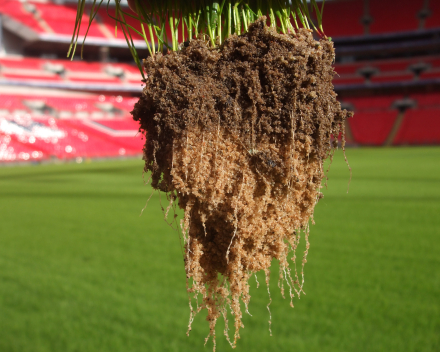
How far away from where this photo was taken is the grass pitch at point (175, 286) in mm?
2979

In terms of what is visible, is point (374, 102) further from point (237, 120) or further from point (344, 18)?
point (237, 120)

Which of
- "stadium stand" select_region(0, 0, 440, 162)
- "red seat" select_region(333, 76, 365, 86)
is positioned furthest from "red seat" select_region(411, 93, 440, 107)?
"red seat" select_region(333, 76, 365, 86)

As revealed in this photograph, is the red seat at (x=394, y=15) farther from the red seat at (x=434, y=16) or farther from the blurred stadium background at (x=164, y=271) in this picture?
the blurred stadium background at (x=164, y=271)

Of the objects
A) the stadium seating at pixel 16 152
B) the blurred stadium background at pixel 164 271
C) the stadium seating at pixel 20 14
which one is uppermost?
the stadium seating at pixel 20 14

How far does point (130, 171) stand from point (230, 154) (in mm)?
14340

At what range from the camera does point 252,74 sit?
31.8 inches

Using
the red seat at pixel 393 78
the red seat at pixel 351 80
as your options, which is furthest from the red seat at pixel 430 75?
the red seat at pixel 351 80

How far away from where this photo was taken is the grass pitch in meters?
2.98

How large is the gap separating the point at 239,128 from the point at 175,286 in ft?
11.5

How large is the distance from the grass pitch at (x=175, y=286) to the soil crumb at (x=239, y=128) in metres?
2.34

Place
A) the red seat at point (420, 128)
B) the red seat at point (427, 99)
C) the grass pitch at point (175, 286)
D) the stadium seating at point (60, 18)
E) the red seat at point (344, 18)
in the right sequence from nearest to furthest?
the grass pitch at point (175, 286) → the stadium seating at point (60, 18) → the red seat at point (420, 128) → the red seat at point (427, 99) → the red seat at point (344, 18)

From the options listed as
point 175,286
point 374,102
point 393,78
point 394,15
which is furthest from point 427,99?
point 175,286

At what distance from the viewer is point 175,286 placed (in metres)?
4.07

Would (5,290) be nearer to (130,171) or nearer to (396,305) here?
(396,305)
